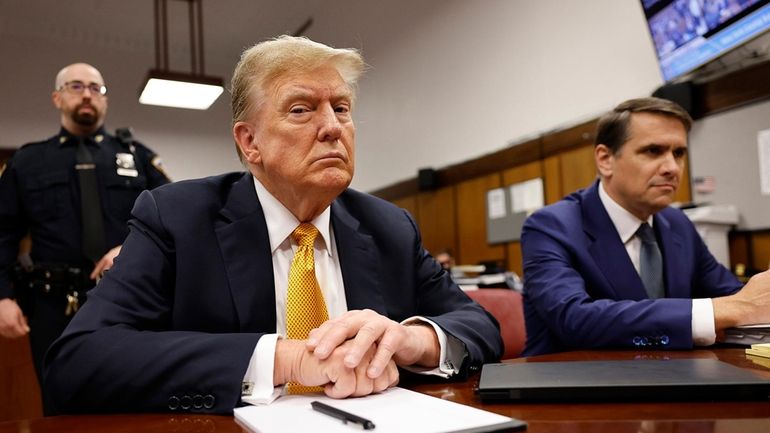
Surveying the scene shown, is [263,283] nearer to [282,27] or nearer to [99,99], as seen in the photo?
[99,99]

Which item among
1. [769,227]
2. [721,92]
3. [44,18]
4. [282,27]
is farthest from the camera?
[282,27]

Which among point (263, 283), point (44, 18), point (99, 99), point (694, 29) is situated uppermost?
point (44, 18)

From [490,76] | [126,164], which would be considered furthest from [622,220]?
[490,76]

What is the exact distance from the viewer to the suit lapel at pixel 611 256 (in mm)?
1836

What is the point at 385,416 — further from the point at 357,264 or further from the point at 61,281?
the point at 61,281

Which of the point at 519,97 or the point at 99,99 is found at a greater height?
the point at 519,97

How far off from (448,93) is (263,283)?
5530 millimetres

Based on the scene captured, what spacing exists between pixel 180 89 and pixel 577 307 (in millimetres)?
5972

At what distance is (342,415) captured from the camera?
2.49ft

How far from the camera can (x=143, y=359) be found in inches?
39.3

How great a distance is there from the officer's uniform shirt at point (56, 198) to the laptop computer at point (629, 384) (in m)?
2.33

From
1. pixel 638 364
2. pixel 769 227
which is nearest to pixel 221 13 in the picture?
pixel 769 227

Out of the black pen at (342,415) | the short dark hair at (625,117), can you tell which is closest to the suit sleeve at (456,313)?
the black pen at (342,415)

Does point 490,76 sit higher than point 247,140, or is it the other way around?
point 490,76
